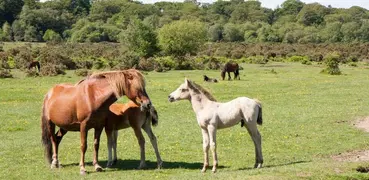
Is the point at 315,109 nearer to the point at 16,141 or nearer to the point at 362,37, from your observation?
the point at 16,141

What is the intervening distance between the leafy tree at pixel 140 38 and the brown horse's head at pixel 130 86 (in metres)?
50.8

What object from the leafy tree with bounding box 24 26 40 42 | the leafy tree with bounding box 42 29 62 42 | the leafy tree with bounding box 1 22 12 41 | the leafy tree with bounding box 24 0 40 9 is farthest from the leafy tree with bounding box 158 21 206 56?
the leafy tree with bounding box 24 0 40 9

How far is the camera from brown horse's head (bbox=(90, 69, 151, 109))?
507 inches

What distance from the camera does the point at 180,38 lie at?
67.0 metres

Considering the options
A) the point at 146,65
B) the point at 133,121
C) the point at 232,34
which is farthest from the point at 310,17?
the point at 133,121

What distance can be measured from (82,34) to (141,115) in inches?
3845

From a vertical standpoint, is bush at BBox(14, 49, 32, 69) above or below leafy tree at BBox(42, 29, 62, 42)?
below

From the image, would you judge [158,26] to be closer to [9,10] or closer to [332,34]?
[9,10]

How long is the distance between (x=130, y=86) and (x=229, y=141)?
21.1 ft

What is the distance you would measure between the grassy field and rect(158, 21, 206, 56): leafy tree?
106ft

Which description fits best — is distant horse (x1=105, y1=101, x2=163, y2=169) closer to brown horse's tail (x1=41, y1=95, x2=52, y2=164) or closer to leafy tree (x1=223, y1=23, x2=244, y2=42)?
brown horse's tail (x1=41, y1=95, x2=52, y2=164)

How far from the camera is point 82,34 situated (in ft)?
355

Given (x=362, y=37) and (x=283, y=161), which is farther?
(x=362, y=37)

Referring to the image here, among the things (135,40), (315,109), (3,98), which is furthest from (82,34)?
(315,109)
